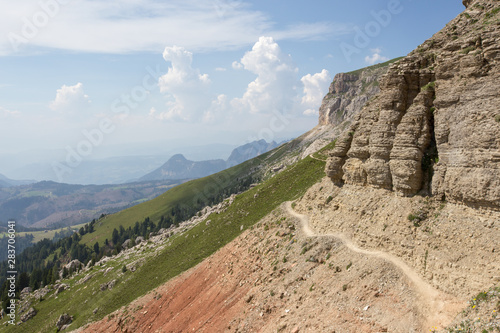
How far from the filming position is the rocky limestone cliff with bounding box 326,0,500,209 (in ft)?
84.5

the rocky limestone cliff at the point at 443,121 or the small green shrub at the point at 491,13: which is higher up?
the small green shrub at the point at 491,13

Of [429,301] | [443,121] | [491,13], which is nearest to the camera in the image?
[429,301]

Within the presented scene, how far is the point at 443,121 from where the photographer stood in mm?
29625

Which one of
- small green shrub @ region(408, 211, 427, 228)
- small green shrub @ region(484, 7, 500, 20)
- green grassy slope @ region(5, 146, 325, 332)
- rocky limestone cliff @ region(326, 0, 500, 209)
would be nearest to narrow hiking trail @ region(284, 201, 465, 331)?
small green shrub @ region(408, 211, 427, 228)

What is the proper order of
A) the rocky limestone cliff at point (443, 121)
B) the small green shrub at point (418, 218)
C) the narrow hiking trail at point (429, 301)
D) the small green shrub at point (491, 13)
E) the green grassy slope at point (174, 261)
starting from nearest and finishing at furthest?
1. the narrow hiking trail at point (429, 301)
2. the rocky limestone cliff at point (443, 121)
3. the small green shrub at point (491, 13)
4. the small green shrub at point (418, 218)
5. the green grassy slope at point (174, 261)

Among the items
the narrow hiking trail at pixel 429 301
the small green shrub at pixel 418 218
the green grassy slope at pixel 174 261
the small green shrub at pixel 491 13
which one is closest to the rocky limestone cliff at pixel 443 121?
the small green shrub at pixel 491 13

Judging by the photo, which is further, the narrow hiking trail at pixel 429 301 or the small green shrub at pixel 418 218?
the small green shrub at pixel 418 218

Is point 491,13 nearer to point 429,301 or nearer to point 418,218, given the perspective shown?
point 418,218

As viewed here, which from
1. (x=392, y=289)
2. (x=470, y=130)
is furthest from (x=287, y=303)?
(x=470, y=130)

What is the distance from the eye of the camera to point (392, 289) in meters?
27.1

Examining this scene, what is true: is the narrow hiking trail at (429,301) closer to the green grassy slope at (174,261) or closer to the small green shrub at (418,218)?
the small green shrub at (418,218)

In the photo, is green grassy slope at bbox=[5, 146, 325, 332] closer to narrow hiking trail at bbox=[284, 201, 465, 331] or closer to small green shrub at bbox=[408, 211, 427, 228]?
small green shrub at bbox=[408, 211, 427, 228]

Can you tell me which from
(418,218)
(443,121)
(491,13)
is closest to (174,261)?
(418,218)

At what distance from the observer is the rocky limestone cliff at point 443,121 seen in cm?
2577
